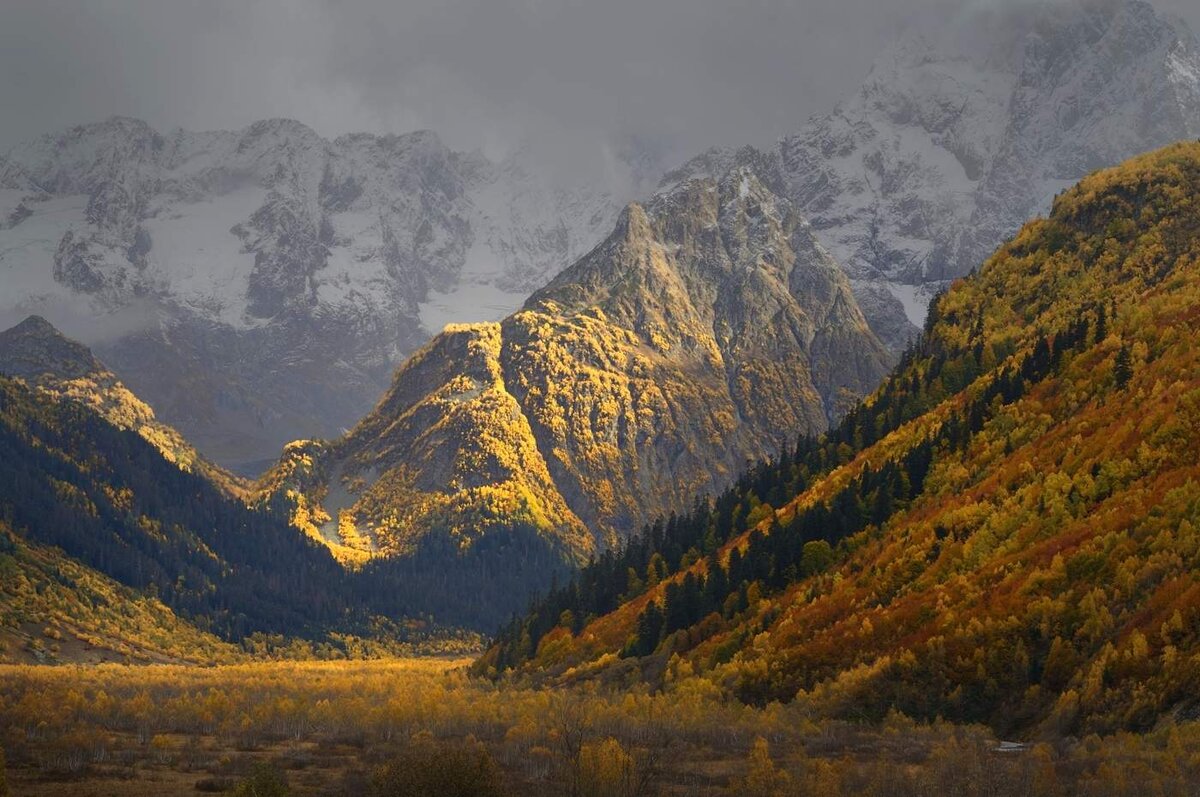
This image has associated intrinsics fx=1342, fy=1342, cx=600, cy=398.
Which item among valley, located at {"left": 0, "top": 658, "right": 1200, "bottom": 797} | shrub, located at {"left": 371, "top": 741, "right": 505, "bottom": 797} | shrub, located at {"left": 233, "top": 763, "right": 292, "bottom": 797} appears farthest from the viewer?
valley, located at {"left": 0, "top": 658, "right": 1200, "bottom": 797}

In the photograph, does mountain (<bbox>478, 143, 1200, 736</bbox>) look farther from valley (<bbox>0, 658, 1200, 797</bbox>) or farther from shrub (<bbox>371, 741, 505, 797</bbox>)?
shrub (<bbox>371, 741, 505, 797</bbox>)

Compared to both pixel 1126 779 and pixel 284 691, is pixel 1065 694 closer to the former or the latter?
pixel 1126 779

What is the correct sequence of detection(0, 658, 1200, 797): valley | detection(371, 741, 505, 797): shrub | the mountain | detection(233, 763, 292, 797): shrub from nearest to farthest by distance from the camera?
1. detection(371, 741, 505, 797): shrub
2. detection(233, 763, 292, 797): shrub
3. detection(0, 658, 1200, 797): valley
4. the mountain

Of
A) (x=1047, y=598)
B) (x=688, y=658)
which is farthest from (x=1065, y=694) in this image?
(x=688, y=658)

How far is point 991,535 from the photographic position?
108125 mm

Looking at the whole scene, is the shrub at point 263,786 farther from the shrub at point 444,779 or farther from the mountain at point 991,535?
the mountain at point 991,535

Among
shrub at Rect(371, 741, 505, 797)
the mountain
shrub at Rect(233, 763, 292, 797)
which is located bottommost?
shrub at Rect(371, 741, 505, 797)

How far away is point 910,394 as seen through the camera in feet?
577

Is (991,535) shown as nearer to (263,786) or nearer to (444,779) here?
(444,779)

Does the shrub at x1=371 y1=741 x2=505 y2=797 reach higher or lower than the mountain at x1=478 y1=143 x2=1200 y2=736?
lower

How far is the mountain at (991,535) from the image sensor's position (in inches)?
3282

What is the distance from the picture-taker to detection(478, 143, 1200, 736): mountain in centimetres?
8338

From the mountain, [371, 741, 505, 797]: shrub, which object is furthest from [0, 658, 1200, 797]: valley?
the mountain

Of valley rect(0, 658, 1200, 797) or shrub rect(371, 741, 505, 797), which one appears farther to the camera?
valley rect(0, 658, 1200, 797)
